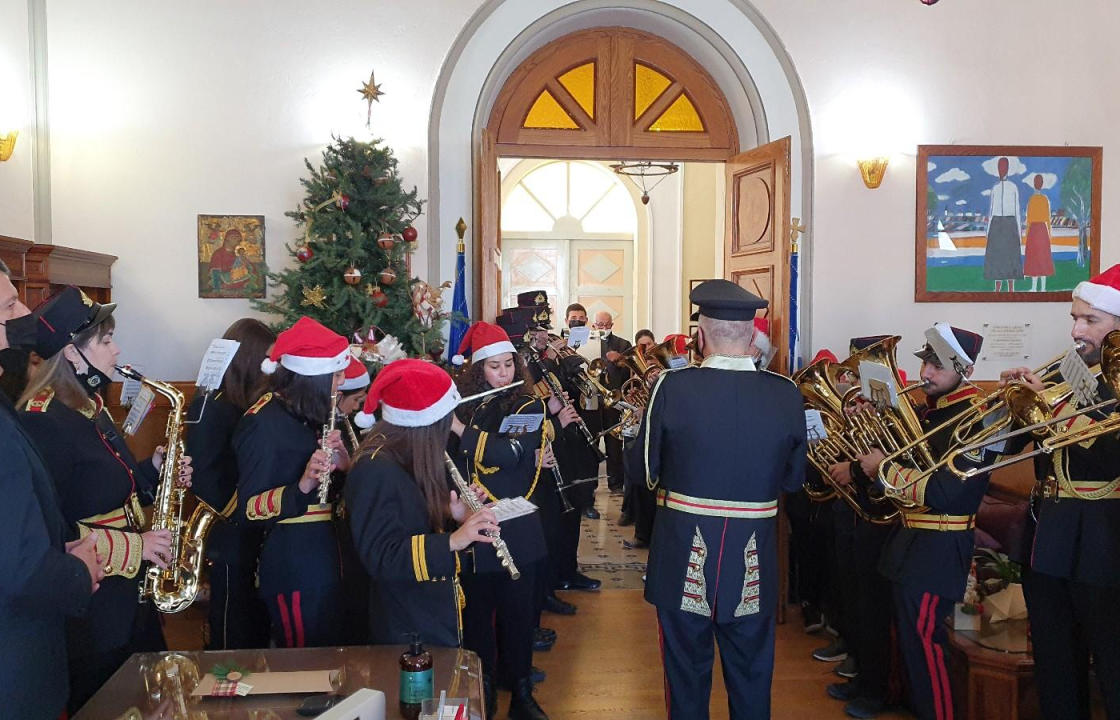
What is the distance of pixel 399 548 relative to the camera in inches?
102

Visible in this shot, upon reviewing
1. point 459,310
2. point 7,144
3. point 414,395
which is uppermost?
point 7,144

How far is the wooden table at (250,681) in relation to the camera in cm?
210

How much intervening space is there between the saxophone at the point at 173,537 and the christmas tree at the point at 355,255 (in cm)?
195

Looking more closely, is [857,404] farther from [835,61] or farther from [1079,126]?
[1079,126]

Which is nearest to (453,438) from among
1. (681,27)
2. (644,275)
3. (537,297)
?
(537,297)

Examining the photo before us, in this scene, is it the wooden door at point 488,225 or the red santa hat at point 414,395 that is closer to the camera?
the red santa hat at point 414,395

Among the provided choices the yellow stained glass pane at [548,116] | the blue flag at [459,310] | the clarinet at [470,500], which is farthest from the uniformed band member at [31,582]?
the yellow stained glass pane at [548,116]

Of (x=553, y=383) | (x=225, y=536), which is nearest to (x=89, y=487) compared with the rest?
(x=225, y=536)

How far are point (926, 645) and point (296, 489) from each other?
8.37 feet

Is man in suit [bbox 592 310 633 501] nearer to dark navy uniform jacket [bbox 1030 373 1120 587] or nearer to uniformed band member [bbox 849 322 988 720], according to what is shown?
uniformed band member [bbox 849 322 988 720]

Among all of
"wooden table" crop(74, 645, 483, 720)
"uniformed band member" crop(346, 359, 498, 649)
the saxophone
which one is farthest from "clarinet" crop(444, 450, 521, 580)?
the saxophone

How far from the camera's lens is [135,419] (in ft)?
10.3

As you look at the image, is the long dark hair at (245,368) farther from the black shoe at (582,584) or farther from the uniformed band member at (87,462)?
the black shoe at (582,584)

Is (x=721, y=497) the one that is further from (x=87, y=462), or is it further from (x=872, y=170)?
(x=872, y=170)
